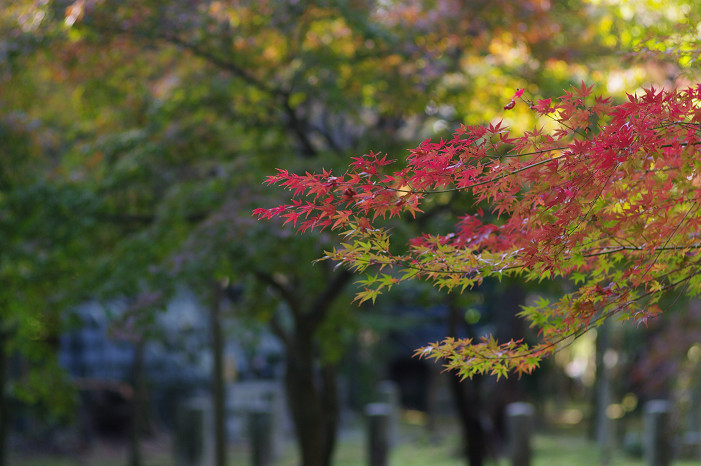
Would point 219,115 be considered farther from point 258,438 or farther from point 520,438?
point 520,438

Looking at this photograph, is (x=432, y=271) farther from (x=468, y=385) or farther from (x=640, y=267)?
(x=468, y=385)

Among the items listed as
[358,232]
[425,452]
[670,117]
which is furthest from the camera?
[425,452]

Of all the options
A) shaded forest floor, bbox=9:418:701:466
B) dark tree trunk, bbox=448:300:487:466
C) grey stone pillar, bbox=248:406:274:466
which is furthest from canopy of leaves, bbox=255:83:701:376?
shaded forest floor, bbox=9:418:701:466

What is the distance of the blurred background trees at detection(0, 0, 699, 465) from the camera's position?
24.8 feet

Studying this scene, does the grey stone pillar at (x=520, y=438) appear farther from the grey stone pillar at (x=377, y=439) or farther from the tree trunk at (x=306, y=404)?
the tree trunk at (x=306, y=404)

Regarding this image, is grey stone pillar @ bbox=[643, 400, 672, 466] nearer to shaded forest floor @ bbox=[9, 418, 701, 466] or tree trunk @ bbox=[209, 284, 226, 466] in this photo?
shaded forest floor @ bbox=[9, 418, 701, 466]

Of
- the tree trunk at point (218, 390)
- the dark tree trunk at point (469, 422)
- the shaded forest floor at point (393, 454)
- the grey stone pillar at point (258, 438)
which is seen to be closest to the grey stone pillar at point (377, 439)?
the dark tree trunk at point (469, 422)

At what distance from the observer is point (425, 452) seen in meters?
15.0

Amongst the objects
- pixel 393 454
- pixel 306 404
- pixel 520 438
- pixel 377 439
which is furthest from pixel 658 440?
pixel 393 454

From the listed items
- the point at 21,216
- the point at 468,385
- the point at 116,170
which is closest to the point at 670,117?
the point at 116,170

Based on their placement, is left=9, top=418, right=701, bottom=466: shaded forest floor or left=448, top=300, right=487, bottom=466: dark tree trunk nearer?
left=448, top=300, right=487, bottom=466: dark tree trunk

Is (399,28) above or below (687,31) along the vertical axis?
above

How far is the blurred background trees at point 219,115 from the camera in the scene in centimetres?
757

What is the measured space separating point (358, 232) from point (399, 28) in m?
5.72
